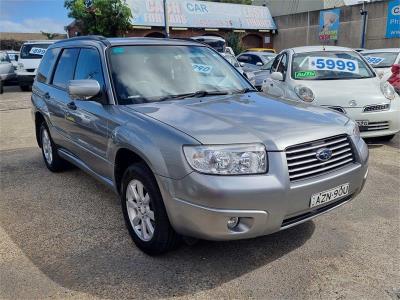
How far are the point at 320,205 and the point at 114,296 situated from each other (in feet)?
5.25

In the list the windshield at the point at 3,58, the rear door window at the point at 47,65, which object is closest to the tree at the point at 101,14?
the windshield at the point at 3,58

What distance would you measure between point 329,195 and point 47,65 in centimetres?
427

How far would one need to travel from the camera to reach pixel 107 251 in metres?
3.40

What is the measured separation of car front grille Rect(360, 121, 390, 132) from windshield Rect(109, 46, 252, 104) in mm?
2871

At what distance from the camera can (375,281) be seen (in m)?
2.93

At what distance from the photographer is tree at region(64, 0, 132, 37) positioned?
20.6 meters

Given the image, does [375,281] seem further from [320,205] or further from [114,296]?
[114,296]

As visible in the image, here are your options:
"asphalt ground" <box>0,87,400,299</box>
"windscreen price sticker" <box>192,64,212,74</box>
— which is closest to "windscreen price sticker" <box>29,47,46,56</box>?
"asphalt ground" <box>0,87,400,299</box>

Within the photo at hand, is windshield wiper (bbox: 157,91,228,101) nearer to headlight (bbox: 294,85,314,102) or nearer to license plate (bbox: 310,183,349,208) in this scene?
license plate (bbox: 310,183,349,208)

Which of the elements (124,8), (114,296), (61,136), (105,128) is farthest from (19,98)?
(114,296)

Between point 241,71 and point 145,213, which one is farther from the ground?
point 241,71

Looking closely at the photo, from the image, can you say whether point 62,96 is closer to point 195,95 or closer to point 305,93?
point 195,95

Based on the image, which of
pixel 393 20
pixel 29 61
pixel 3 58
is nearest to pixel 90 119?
pixel 29 61

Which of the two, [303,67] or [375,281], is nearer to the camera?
[375,281]
